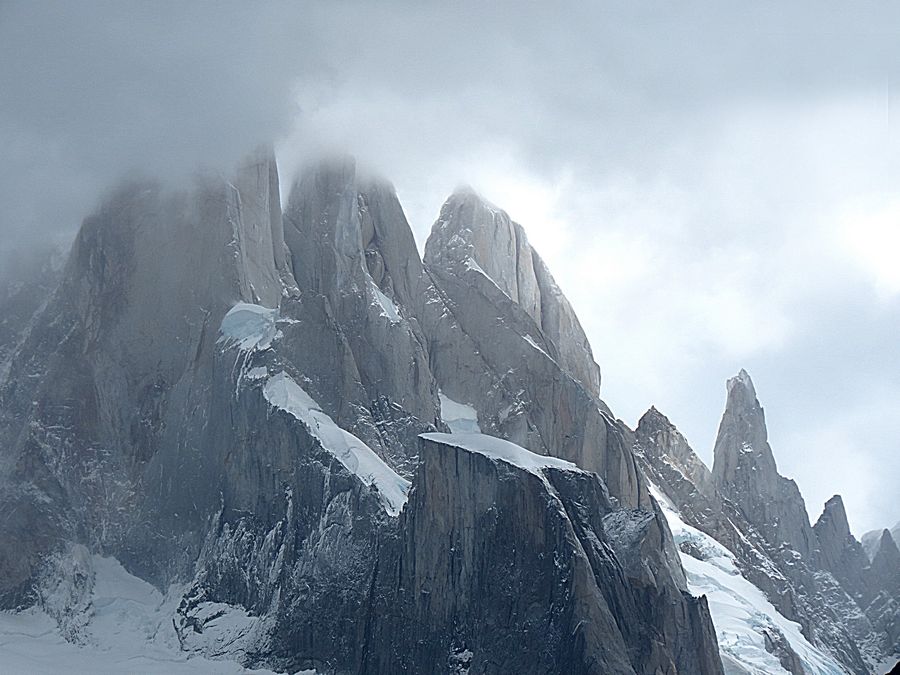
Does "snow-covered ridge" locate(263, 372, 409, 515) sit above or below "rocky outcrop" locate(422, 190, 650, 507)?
below

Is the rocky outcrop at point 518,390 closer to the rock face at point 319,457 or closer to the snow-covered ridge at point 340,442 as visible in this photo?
the rock face at point 319,457

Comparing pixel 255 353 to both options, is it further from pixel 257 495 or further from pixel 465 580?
pixel 465 580

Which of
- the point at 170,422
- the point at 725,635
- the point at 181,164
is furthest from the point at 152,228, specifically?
the point at 725,635

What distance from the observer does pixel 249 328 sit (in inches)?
6781

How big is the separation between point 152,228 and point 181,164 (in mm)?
7758

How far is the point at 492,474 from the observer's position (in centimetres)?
14238

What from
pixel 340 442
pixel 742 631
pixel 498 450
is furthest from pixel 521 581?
pixel 742 631

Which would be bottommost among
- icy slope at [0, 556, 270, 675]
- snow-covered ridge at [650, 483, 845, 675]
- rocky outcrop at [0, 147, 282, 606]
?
icy slope at [0, 556, 270, 675]

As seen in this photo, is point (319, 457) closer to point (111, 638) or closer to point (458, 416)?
point (111, 638)

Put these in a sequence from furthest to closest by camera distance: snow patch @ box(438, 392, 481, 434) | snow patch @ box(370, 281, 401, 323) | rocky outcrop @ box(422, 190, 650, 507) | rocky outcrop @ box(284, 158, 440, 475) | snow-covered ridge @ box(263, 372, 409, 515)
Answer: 1. rocky outcrop @ box(422, 190, 650, 507)
2. snow patch @ box(438, 392, 481, 434)
3. snow patch @ box(370, 281, 401, 323)
4. rocky outcrop @ box(284, 158, 440, 475)
5. snow-covered ridge @ box(263, 372, 409, 515)

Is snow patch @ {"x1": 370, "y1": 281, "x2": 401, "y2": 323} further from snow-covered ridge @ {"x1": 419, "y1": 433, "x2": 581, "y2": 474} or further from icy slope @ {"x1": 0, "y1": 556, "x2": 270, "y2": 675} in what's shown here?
icy slope @ {"x1": 0, "y1": 556, "x2": 270, "y2": 675}

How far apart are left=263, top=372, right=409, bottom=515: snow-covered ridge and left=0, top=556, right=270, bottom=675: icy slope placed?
1918cm

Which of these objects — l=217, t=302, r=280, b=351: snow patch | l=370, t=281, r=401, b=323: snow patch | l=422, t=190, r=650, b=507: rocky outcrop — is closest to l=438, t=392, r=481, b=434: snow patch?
l=422, t=190, r=650, b=507: rocky outcrop

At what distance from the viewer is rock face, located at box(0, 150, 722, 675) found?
141m
